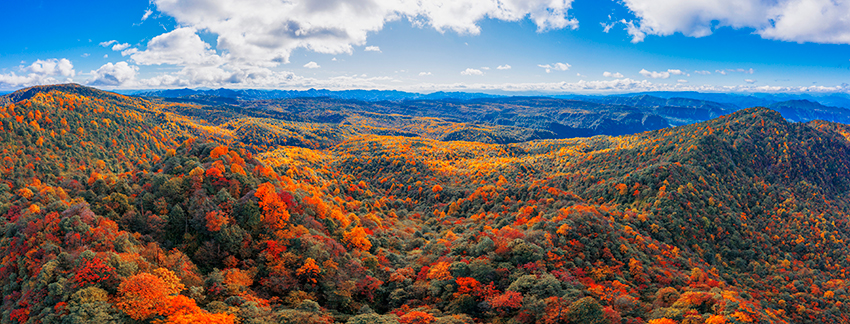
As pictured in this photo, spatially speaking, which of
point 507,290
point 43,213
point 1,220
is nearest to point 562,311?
point 507,290

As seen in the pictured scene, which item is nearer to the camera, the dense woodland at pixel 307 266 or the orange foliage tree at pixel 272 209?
the dense woodland at pixel 307 266

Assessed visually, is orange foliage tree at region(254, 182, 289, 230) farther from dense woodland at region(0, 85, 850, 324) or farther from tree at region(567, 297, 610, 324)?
tree at region(567, 297, 610, 324)

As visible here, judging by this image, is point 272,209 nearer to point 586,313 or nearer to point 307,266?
point 307,266

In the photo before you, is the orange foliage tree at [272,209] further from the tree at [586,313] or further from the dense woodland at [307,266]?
the tree at [586,313]

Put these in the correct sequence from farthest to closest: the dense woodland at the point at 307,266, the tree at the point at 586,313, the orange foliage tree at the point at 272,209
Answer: the orange foliage tree at the point at 272,209 → the tree at the point at 586,313 → the dense woodland at the point at 307,266

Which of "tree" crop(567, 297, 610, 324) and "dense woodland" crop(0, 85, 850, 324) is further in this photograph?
"tree" crop(567, 297, 610, 324)

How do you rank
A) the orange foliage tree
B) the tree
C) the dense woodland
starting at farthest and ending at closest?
1. the orange foliage tree
2. the tree
3. the dense woodland

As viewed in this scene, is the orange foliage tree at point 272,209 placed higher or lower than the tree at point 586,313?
higher

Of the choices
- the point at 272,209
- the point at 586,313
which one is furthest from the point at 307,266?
the point at 586,313

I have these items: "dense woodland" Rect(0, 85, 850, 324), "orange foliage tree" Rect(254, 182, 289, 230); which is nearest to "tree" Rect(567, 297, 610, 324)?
"dense woodland" Rect(0, 85, 850, 324)

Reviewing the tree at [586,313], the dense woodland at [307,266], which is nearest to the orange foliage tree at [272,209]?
the dense woodland at [307,266]

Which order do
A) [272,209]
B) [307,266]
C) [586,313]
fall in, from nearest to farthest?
[586,313] < [307,266] < [272,209]
